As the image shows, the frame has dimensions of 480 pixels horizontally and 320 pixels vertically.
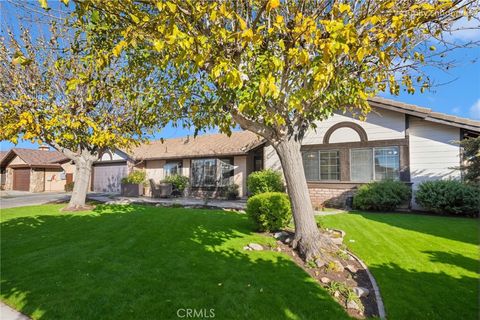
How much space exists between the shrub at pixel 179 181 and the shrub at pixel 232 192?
3.39 m

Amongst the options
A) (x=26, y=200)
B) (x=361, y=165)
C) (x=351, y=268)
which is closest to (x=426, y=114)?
(x=361, y=165)

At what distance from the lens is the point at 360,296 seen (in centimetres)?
418

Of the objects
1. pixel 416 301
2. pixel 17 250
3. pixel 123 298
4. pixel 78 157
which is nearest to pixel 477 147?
pixel 416 301

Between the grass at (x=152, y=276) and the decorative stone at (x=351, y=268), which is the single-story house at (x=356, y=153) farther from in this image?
the grass at (x=152, y=276)

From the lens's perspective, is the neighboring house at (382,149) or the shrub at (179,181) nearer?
the neighboring house at (382,149)

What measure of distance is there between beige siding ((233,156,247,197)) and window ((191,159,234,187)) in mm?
364

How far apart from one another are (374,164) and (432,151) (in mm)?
2260

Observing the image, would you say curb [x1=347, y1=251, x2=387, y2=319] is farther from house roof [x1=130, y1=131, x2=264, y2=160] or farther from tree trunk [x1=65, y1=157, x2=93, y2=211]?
tree trunk [x1=65, y1=157, x2=93, y2=211]

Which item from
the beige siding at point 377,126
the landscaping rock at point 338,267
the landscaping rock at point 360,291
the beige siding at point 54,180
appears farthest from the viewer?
the beige siding at point 54,180

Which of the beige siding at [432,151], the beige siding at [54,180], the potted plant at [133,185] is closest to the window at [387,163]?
the beige siding at [432,151]

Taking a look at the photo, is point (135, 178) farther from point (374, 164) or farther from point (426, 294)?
point (426, 294)

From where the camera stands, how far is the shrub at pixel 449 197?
391 inches

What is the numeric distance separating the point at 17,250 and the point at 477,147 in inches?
551

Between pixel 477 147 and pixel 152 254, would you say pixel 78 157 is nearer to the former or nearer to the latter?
pixel 152 254
